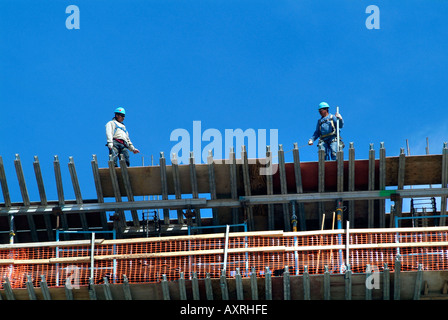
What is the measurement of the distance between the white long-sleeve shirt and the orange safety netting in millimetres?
3772

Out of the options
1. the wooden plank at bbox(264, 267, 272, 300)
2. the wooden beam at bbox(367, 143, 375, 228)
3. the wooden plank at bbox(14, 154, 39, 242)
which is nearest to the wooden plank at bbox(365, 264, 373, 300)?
the wooden plank at bbox(264, 267, 272, 300)

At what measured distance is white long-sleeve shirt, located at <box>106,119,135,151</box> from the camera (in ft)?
83.2

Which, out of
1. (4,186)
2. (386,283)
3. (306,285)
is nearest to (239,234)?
(306,285)

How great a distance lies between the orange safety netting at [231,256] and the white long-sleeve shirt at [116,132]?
3.77m

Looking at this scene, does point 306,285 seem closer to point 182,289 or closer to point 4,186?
point 182,289

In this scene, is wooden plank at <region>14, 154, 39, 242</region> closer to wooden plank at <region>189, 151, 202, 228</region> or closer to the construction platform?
the construction platform

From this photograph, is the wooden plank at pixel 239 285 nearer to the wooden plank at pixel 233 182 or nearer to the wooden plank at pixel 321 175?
the wooden plank at pixel 233 182

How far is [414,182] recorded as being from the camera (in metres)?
24.7

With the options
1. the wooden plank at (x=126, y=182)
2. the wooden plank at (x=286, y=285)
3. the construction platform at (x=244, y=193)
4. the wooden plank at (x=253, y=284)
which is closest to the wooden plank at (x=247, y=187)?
the construction platform at (x=244, y=193)

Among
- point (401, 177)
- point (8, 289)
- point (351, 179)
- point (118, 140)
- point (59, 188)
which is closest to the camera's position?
point (8, 289)

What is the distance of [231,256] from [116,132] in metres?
5.73

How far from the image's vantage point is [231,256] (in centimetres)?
2220

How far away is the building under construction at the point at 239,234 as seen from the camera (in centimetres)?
2153
